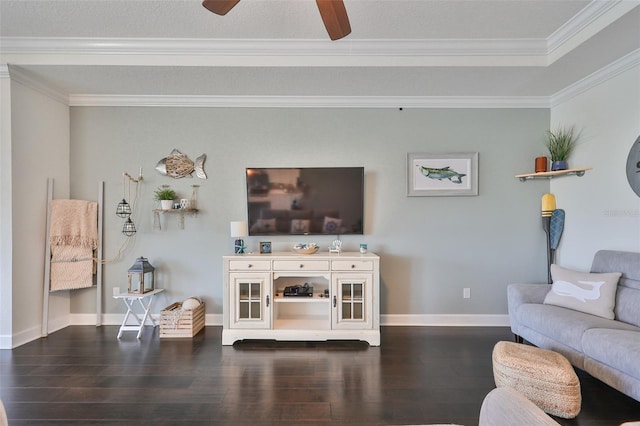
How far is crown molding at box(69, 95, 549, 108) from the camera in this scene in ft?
11.2

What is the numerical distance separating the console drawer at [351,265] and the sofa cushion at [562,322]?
1427 millimetres

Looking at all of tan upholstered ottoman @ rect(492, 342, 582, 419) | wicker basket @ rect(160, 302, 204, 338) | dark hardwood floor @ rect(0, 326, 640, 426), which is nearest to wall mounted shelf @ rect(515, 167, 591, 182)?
dark hardwood floor @ rect(0, 326, 640, 426)

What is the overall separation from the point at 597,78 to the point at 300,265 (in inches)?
134

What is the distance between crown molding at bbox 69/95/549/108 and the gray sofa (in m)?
1.86

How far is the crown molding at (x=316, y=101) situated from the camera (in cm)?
343

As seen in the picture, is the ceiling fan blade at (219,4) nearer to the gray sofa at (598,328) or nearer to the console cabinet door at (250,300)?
the console cabinet door at (250,300)

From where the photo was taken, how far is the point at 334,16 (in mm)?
1731

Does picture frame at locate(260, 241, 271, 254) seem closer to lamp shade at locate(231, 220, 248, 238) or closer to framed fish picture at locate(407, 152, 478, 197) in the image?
lamp shade at locate(231, 220, 248, 238)

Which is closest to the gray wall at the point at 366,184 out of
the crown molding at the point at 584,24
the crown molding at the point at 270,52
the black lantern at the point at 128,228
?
the black lantern at the point at 128,228

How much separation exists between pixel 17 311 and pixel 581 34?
221 inches

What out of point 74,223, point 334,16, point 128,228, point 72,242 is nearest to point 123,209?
point 128,228

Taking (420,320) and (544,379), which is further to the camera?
(420,320)

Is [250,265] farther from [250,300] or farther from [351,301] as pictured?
[351,301]

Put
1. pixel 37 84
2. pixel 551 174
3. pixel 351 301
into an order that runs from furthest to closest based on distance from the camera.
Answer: pixel 551 174
pixel 37 84
pixel 351 301
